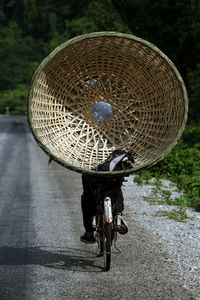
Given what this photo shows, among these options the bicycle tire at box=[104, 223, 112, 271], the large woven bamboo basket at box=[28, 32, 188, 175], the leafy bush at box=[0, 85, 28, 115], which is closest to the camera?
the bicycle tire at box=[104, 223, 112, 271]

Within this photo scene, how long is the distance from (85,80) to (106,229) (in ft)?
6.17

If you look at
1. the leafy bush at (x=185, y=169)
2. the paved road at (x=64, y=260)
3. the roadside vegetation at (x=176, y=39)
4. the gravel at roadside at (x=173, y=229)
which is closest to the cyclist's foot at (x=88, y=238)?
the paved road at (x=64, y=260)

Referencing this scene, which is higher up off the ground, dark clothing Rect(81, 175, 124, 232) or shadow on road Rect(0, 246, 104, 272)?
dark clothing Rect(81, 175, 124, 232)

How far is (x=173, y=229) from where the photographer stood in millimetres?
7512

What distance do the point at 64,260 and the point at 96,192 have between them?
897mm

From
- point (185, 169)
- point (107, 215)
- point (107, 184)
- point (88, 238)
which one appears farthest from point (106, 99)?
point (185, 169)

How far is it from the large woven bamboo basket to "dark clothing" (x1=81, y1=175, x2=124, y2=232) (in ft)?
0.84

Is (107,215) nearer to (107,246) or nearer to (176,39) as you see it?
(107,246)

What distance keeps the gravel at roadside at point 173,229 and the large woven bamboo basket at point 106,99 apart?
123cm

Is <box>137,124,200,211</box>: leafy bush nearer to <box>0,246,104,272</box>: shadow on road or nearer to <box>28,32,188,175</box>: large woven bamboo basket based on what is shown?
<box>28,32,188,175</box>: large woven bamboo basket

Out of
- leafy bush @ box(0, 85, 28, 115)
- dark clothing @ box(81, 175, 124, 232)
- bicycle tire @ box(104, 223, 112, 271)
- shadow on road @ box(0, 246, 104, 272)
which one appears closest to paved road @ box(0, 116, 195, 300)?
shadow on road @ box(0, 246, 104, 272)

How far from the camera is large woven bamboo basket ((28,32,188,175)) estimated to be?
5602 mm

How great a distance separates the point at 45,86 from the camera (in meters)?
5.82

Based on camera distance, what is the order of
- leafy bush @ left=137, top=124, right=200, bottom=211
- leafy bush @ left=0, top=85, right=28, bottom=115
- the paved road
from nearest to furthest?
1. the paved road
2. leafy bush @ left=137, top=124, right=200, bottom=211
3. leafy bush @ left=0, top=85, right=28, bottom=115
